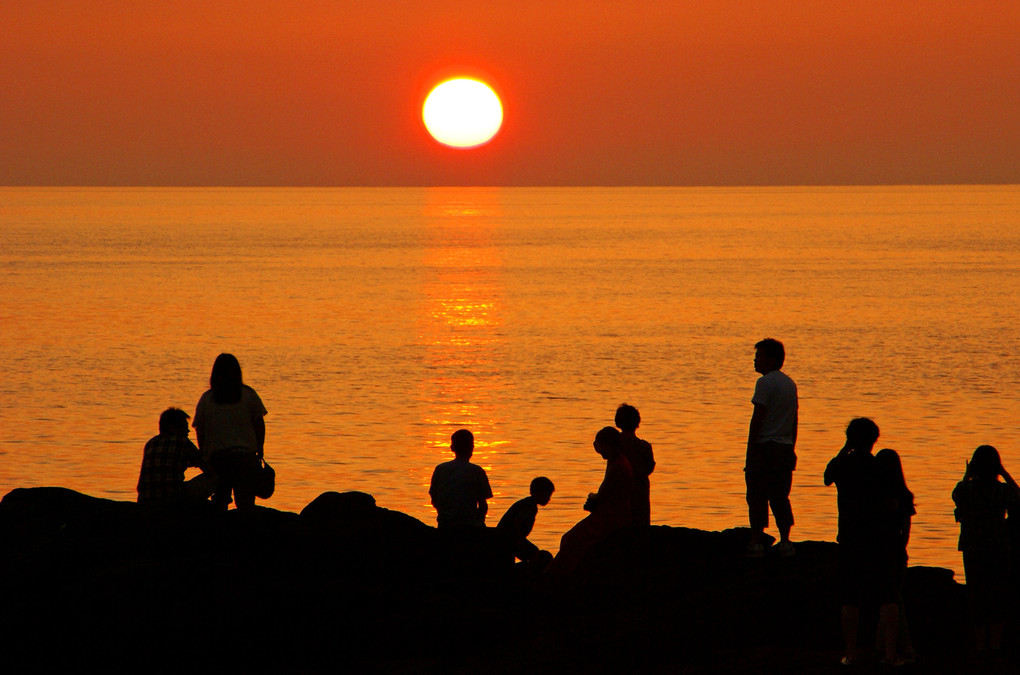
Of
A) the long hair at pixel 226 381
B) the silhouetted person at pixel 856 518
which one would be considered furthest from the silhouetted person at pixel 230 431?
the silhouetted person at pixel 856 518

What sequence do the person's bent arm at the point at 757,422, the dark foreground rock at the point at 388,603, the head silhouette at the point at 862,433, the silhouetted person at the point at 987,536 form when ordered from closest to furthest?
the head silhouette at the point at 862,433 → the silhouetted person at the point at 987,536 → the dark foreground rock at the point at 388,603 → the person's bent arm at the point at 757,422

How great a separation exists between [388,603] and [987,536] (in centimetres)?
459

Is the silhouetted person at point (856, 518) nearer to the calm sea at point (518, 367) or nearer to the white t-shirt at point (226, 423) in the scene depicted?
the white t-shirt at point (226, 423)

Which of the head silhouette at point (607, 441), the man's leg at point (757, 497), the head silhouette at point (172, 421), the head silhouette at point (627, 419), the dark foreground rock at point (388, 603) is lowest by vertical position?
the dark foreground rock at point (388, 603)

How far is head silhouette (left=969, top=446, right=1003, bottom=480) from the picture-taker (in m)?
9.54

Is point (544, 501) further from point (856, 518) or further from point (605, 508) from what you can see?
point (856, 518)

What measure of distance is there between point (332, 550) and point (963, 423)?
1975 cm

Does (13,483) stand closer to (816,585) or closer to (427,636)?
(427,636)

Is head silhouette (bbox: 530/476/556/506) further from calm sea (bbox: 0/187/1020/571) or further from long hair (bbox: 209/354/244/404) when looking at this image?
calm sea (bbox: 0/187/1020/571)

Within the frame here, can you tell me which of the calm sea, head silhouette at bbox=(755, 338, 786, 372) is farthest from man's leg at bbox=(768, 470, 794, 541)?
the calm sea

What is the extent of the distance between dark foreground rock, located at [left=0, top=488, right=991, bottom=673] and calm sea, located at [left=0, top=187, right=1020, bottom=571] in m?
5.78

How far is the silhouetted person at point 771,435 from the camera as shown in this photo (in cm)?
1123

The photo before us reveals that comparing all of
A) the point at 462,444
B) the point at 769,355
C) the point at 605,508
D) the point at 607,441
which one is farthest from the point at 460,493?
the point at 769,355

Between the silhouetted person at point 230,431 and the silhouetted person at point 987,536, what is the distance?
588 cm
